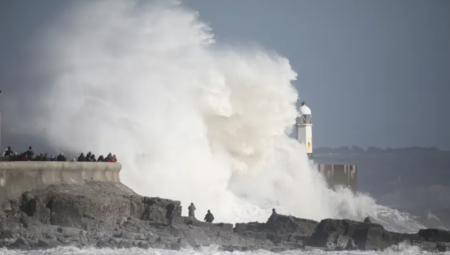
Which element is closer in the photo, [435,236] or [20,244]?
[20,244]

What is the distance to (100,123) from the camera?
3428 centimetres

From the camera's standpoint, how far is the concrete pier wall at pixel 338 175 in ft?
146

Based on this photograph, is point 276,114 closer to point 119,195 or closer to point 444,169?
point 119,195

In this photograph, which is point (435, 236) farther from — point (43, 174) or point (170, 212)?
point (43, 174)

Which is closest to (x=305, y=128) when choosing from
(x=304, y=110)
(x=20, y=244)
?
(x=304, y=110)

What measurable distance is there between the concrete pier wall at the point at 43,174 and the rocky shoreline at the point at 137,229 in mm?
223

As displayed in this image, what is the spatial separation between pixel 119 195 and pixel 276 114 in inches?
482

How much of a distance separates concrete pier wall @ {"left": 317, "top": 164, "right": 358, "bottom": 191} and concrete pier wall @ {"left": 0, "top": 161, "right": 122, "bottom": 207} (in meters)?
15.1

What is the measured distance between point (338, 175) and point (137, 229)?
1786cm

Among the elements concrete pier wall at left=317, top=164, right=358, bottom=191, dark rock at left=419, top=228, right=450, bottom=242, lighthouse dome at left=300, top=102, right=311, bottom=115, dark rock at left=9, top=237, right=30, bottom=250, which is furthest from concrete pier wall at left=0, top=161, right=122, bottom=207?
concrete pier wall at left=317, top=164, right=358, bottom=191

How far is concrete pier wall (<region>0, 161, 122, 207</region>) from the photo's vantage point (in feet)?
90.9

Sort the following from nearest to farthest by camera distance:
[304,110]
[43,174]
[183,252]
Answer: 1. [183,252]
2. [43,174]
3. [304,110]

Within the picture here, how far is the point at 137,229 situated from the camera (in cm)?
2786

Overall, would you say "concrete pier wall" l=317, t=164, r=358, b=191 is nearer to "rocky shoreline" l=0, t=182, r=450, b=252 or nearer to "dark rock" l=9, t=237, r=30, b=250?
"rocky shoreline" l=0, t=182, r=450, b=252
